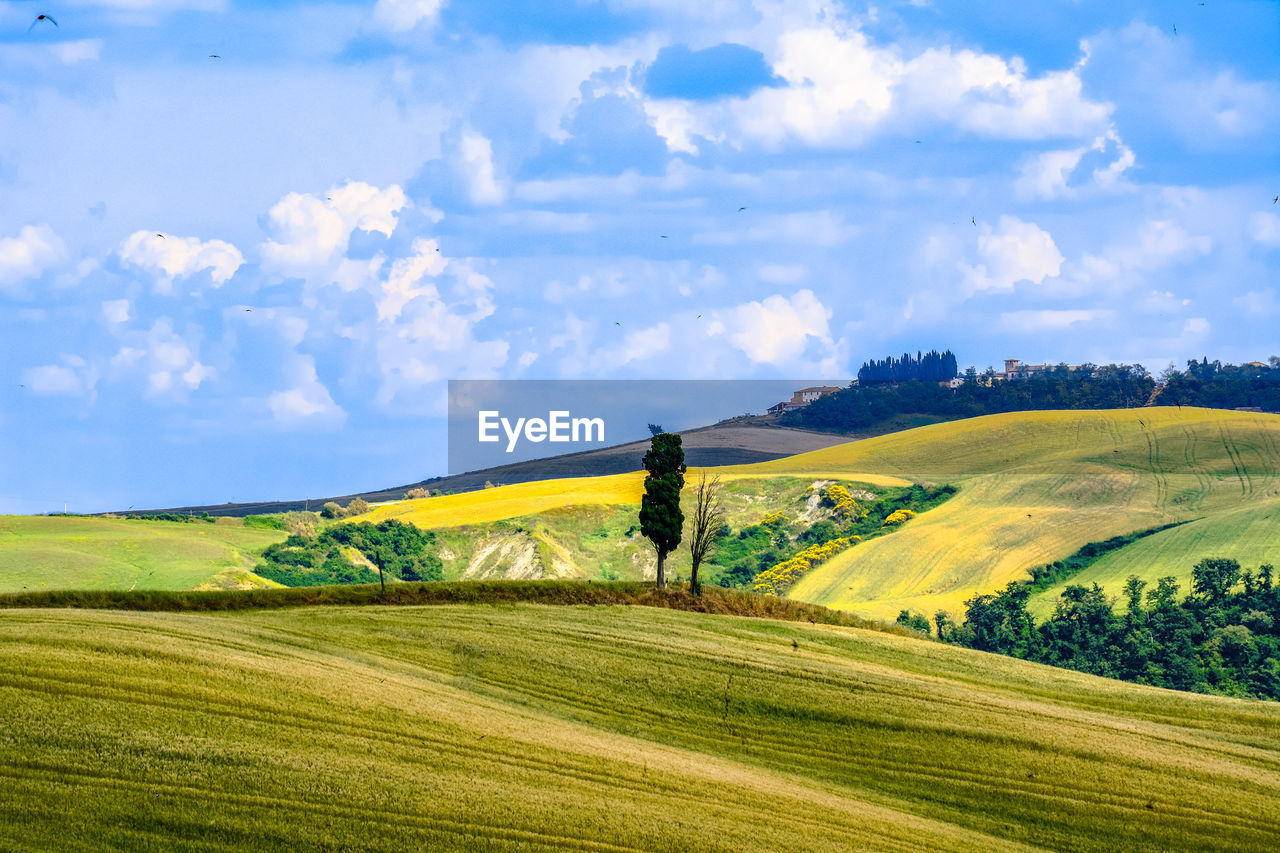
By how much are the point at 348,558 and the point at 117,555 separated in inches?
1131

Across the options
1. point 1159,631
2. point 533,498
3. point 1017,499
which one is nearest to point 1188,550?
point 1159,631

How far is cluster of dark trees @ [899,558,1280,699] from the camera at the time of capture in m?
79.8

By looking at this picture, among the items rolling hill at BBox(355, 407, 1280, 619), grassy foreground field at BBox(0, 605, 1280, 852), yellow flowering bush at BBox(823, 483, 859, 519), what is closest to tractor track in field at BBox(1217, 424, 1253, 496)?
rolling hill at BBox(355, 407, 1280, 619)

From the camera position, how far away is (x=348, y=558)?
114 m

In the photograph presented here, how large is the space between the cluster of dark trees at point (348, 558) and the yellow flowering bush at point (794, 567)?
31.9 meters

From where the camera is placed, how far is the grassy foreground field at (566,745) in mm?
25016

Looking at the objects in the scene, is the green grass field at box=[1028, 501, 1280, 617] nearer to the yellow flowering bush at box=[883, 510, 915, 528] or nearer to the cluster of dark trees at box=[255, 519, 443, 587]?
the yellow flowering bush at box=[883, 510, 915, 528]

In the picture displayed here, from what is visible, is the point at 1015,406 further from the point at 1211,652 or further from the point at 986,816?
the point at 986,816

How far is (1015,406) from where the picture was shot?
19812cm

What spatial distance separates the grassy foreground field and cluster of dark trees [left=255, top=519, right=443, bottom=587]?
55214 mm

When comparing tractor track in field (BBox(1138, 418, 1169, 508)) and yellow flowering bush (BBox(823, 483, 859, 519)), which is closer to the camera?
tractor track in field (BBox(1138, 418, 1169, 508))

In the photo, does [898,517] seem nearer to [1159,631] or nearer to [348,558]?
[1159,631]

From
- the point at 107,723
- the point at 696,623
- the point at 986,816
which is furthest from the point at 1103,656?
the point at 107,723

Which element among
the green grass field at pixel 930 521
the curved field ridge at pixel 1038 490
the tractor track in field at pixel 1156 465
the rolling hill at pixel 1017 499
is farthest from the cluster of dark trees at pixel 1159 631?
the tractor track in field at pixel 1156 465
